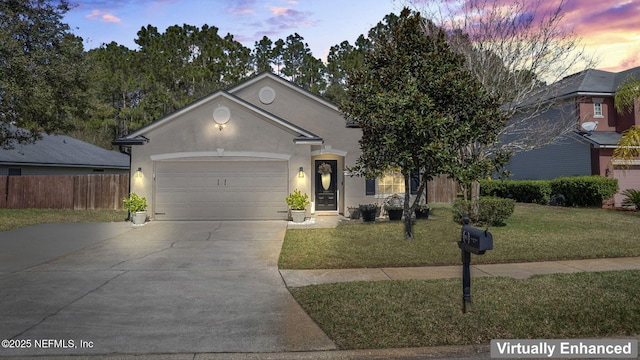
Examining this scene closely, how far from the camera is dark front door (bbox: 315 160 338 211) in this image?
1670cm

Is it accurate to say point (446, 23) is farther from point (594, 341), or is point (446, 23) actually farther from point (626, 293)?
point (594, 341)

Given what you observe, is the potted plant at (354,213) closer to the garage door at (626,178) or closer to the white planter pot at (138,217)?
the white planter pot at (138,217)

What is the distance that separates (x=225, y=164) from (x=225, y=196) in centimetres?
124

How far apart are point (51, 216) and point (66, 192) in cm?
262

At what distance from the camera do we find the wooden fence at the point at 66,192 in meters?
19.1

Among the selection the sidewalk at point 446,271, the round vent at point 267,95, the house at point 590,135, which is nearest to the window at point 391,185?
the round vent at point 267,95

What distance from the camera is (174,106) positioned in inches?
1432

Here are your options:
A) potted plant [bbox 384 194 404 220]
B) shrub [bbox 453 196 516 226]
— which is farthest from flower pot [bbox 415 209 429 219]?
shrub [bbox 453 196 516 226]

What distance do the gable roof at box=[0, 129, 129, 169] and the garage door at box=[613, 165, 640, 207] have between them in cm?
2916

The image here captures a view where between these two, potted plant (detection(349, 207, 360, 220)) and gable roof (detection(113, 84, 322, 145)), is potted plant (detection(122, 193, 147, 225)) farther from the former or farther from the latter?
potted plant (detection(349, 207, 360, 220))

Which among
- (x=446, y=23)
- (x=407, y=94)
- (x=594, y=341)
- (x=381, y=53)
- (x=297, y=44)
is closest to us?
(x=594, y=341)

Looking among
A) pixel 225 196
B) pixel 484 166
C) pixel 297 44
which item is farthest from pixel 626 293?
pixel 297 44

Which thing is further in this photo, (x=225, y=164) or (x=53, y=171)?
(x=53, y=171)

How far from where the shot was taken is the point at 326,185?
16766mm
